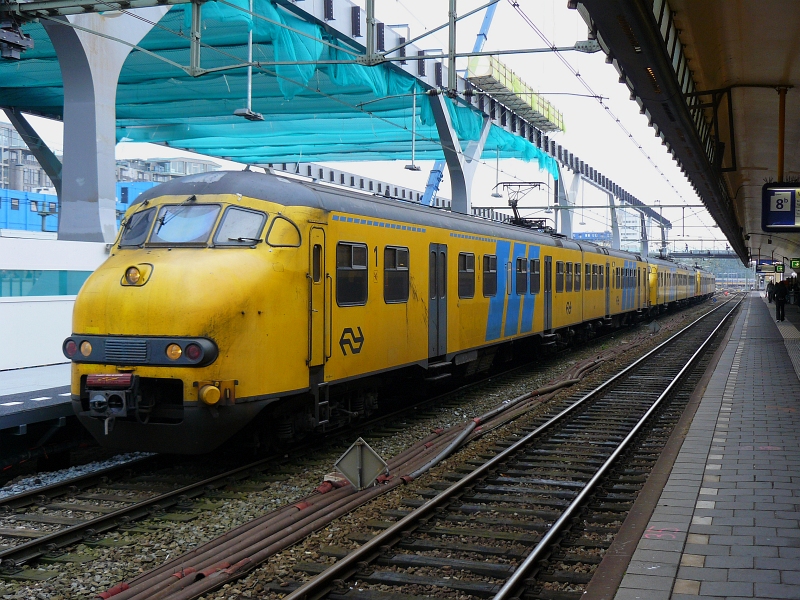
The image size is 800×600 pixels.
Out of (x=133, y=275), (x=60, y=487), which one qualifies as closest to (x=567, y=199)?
(x=133, y=275)

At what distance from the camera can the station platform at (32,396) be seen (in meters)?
9.04

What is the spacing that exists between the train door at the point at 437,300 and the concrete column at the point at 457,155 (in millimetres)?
15899

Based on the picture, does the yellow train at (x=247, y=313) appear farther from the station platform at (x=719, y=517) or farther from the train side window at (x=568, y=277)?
the train side window at (x=568, y=277)

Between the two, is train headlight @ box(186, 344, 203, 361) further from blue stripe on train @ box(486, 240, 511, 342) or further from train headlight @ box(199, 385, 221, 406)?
blue stripe on train @ box(486, 240, 511, 342)

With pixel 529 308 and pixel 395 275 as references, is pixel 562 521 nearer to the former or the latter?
pixel 395 275

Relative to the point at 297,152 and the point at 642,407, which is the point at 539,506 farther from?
the point at 297,152

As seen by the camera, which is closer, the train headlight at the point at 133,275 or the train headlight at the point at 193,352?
the train headlight at the point at 193,352

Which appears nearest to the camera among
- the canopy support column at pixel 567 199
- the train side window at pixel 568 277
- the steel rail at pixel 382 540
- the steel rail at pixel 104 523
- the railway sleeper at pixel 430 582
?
the steel rail at pixel 382 540

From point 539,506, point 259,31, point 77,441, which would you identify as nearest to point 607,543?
point 539,506

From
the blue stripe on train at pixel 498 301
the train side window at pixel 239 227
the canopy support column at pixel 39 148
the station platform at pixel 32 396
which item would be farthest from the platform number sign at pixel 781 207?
the canopy support column at pixel 39 148

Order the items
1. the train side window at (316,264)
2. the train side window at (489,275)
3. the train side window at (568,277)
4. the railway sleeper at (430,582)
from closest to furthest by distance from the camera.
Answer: the railway sleeper at (430,582) < the train side window at (316,264) < the train side window at (489,275) < the train side window at (568,277)

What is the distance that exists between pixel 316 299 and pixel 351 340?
0.98 meters

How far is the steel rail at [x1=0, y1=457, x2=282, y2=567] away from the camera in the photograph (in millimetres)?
6367

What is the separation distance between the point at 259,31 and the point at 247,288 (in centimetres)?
1322
